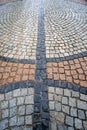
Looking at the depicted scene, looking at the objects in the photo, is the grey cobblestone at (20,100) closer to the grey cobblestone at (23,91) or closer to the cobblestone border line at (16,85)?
the grey cobblestone at (23,91)

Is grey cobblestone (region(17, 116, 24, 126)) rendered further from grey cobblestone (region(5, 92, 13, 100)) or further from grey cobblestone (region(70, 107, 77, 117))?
grey cobblestone (region(70, 107, 77, 117))

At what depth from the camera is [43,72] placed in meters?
3.63

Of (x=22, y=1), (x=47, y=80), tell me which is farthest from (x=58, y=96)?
(x=22, y=1)

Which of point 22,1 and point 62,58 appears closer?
point 62,58

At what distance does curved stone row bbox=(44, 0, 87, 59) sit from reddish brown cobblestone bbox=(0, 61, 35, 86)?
72cm

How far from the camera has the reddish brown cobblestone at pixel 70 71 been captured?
3.47 meters

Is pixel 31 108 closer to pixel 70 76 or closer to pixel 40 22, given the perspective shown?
pixel 70 76

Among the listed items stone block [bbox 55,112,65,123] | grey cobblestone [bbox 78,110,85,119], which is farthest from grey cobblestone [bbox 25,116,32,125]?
grey cobblestone [bbox 78,110,85,119]

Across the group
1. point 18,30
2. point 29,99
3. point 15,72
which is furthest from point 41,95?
point 18,30

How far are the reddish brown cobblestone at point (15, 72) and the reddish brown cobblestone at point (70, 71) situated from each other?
430 mm

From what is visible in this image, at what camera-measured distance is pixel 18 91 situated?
3223mm

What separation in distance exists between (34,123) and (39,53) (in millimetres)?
2048

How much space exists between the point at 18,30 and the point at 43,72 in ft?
8.01

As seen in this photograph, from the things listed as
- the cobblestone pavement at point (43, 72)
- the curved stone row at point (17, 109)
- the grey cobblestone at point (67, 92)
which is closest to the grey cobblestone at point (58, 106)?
the cobblestone pavement at point (43, 72)
